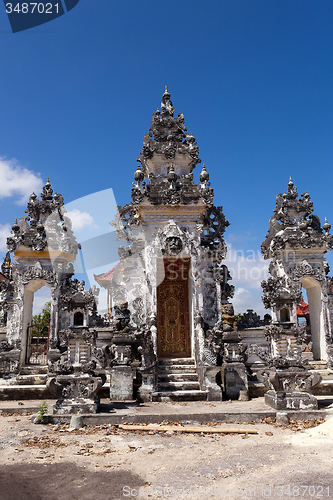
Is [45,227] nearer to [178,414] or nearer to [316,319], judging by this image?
[178,414]

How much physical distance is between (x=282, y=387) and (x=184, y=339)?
4.88 m

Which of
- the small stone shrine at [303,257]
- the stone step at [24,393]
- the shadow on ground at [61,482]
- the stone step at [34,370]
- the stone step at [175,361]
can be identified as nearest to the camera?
the shadow on ground at [61,482]

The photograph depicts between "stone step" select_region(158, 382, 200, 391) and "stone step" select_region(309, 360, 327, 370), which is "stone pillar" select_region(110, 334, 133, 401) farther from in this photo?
"stone step" select_region(309, 360, 327, 370)

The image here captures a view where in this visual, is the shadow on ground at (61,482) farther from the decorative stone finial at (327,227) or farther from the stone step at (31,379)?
the decorative stone finial at (327,227)

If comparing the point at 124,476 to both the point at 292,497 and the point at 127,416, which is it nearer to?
the point at 292,497

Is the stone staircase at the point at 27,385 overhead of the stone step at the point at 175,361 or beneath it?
beneath

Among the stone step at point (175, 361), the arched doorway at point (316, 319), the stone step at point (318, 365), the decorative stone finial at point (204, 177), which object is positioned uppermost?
the decorative stone finial at point (204, 177)

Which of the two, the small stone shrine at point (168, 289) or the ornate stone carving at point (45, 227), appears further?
the ornate stone carving at point (45, 227)

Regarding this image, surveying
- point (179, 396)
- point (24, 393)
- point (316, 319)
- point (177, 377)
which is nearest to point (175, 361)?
point (177, 377)

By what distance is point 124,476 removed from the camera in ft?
17.2

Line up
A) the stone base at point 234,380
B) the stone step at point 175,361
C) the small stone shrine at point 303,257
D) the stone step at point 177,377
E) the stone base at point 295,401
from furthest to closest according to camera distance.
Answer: the small stone shrine at point 303,257, the stone step at point 175,361, the stone step at point 177,377, the stone base at point 234,380, the stone base at point 295,401

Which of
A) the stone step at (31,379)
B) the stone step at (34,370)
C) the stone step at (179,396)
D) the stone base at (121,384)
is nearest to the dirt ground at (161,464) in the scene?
the stone base at (121,384)

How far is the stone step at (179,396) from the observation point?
10633 mm

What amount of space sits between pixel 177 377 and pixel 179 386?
1.33 ft
